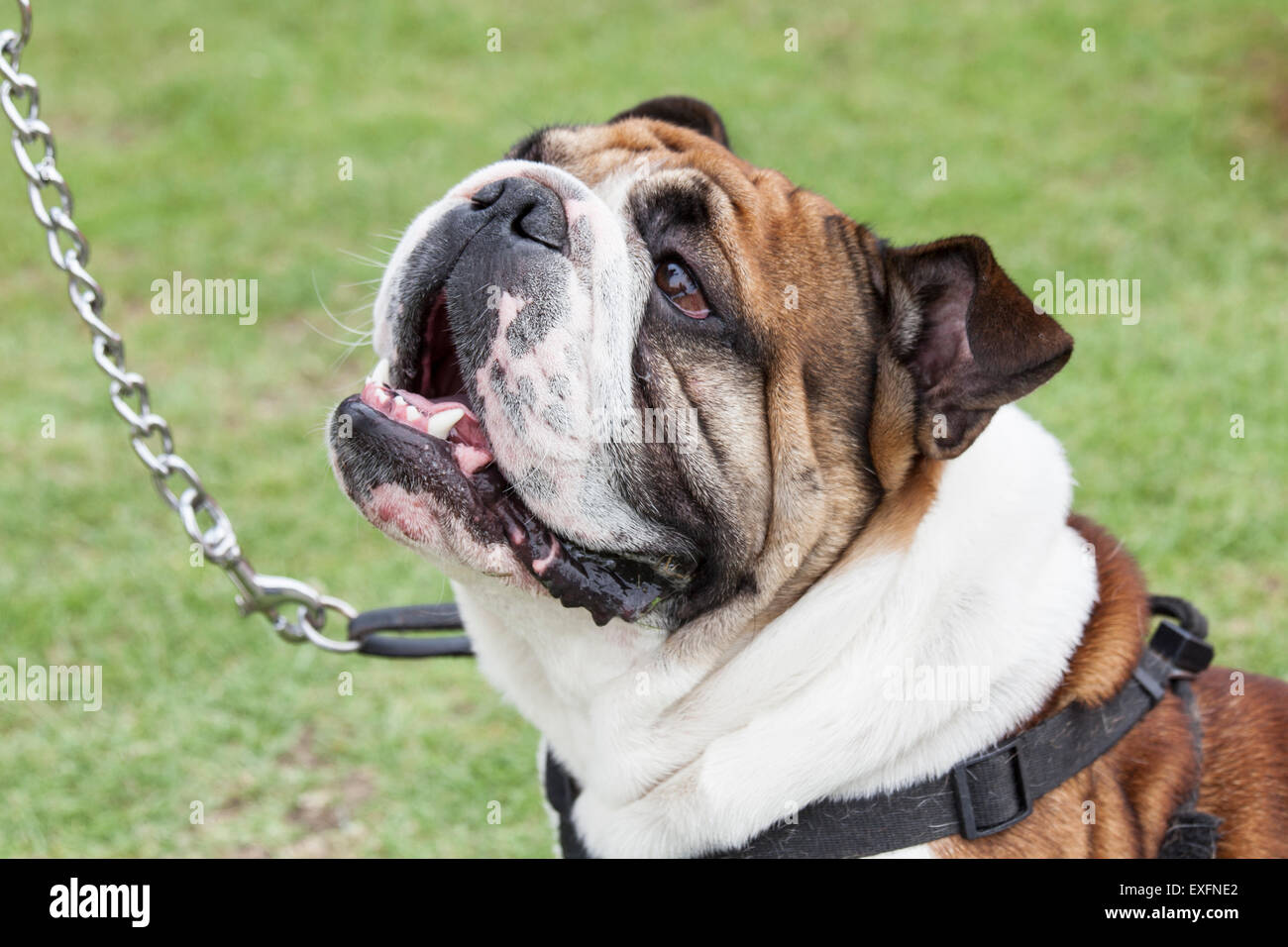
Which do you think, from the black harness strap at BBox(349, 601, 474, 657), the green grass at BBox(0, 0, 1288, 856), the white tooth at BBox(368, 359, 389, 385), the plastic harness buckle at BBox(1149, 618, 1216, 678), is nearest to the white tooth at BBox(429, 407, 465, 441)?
the white tooth at BBox(368, 359, 389, 385)

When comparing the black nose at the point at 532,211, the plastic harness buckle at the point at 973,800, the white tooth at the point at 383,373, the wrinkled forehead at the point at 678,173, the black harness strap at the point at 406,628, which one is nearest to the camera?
the plastic harness buckle at the point at 973,800

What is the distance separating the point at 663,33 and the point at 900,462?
951 cm

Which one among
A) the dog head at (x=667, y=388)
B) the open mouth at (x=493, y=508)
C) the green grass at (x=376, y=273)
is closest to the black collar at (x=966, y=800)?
the dog head at (x=667, y=388)

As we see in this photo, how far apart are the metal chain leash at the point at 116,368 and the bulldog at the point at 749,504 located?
2.35ft

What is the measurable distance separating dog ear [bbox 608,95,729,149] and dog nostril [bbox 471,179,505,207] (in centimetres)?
103

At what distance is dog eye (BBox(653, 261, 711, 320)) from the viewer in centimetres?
309

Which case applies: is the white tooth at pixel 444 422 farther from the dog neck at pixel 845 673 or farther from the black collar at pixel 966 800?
the black collar at pixel 966 800

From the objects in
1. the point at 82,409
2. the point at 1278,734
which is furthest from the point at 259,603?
the point at 82,409

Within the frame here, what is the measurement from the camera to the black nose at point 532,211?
3004 millimetres

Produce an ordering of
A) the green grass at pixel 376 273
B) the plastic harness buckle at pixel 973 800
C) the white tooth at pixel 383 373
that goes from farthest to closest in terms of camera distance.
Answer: the green grass at pixel 376 273, the white tooth at pixel 383 373, the plastic harness buckle at pixel 973 800

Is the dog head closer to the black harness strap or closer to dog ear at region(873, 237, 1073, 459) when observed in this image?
dog ear at region(873, 237, 1073, 459)

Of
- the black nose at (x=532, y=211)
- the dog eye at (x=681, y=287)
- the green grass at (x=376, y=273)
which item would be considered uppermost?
the black nose at (x=532, y=211)
